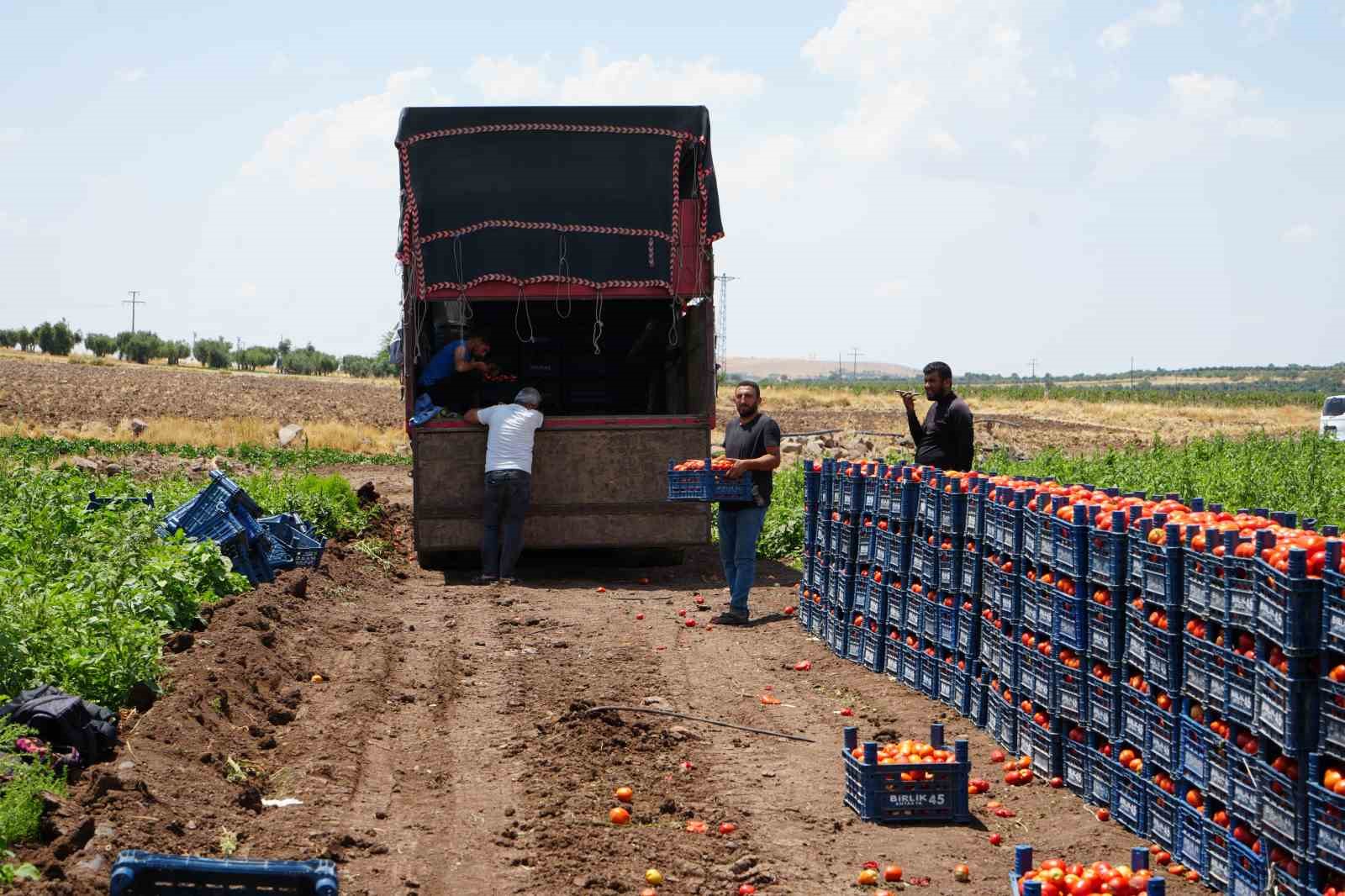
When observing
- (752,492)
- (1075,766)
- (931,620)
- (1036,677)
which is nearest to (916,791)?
(1075,766)

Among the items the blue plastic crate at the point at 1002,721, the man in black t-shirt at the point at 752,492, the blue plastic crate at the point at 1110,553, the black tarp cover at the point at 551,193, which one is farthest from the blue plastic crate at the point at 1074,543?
the black tarp cover at the point at 551,193

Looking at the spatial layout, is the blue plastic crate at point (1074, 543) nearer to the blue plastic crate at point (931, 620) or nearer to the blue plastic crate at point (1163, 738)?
the blue plastic crate at point (1163, 738)

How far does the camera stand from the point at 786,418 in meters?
58.9

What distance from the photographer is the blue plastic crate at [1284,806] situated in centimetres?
511

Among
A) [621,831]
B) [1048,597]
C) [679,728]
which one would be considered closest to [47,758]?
[621,831]

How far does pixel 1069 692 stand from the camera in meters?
7.18

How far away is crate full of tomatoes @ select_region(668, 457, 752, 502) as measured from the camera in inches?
470

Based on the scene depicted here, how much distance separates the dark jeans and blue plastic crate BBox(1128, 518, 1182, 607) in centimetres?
823

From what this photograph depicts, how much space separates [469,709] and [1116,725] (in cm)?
420

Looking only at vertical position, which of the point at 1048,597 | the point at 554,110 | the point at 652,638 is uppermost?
the point at 554,110

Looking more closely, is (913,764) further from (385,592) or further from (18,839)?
(385,592)

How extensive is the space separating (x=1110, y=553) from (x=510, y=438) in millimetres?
8127

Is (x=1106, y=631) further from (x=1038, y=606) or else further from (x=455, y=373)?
(x=455, y=373)

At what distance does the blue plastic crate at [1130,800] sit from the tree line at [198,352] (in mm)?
104506
